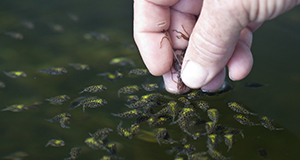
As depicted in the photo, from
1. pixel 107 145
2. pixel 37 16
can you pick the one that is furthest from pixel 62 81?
pixel 37 16

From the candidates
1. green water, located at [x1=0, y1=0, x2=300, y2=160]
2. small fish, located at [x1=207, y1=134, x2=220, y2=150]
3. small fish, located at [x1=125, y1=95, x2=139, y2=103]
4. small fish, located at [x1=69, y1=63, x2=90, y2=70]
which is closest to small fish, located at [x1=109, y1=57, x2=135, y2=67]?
green water, located at [x1=0, y1=0, x2=300, y2=160]

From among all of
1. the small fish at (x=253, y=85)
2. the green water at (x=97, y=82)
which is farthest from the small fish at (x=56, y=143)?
A: the small fish at (x=253, y=85)

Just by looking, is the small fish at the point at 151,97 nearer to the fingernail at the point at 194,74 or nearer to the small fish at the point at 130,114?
the small fish at the point at 130,114

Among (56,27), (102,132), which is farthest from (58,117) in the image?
(56,27)

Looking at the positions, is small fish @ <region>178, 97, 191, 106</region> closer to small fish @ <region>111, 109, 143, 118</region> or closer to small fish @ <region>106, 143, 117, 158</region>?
small fish @ <region>111, 109, 143, 118</region>

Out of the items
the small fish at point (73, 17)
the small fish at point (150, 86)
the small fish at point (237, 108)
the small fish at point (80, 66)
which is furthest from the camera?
the small fish at point (73, 17)

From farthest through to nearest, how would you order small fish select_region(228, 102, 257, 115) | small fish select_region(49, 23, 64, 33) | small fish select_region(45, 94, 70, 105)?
1. small fish select_region(49, 23, 64, 33)
2. small fish select_region(45, 94, 70, 105)
3. small fish select_region(228, 102, 257, 115)

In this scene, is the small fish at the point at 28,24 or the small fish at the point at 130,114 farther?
the small fish at the point at 28,24
